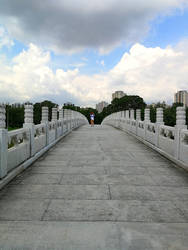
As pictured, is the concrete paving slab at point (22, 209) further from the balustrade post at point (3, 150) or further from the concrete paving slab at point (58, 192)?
the balustrade post at point (3, 150)

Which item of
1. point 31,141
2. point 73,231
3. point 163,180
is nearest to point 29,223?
point 73,231

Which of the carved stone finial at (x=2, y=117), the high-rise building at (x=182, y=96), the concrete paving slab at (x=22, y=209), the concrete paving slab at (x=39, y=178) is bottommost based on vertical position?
the concrete paving slab at (x=22, y=209)

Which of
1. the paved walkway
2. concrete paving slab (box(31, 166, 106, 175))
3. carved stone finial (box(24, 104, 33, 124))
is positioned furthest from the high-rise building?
concrete paving slab (box(31, 166, 106, 175))

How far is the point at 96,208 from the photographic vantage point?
130 inches

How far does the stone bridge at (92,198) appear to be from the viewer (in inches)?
99.6

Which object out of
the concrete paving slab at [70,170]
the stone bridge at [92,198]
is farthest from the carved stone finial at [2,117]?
the concrete paving slab at [70,170]

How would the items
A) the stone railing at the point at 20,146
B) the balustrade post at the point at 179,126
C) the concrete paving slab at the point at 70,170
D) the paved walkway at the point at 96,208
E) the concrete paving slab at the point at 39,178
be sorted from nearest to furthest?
the paved walkway at the point at 96,208 < the stone railing at the point at 20,146 < the concrete paving slab at the point at 39,178 < the concrete paving slab at the point at 70,170 < the balustrade post at the point at 179,126

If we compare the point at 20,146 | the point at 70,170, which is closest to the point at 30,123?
the point at 20,146

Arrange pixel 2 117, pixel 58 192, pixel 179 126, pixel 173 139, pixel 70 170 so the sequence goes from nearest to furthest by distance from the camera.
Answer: pixel 58 192
pixel 2 117
pixel 70 170
pixel 179 126
pixel 173 139

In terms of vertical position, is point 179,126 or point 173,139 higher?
point 179,126

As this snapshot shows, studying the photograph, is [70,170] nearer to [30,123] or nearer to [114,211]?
[30,123]

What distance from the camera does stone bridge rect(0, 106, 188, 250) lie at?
2.53 meters

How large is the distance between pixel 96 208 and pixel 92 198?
14.9 inches

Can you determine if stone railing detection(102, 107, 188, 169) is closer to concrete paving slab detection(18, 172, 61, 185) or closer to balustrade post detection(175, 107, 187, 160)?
balustrade post detection(175, 107, 187, 160)
